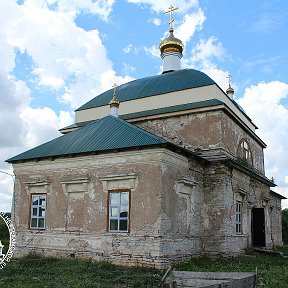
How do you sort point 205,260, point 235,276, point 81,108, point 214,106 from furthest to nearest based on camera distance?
1. point 81,108
2. point 214,106
3. point 205,260
4. point 235,276

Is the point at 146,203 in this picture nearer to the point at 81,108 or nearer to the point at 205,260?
the point at 205,260

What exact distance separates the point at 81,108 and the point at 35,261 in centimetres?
967

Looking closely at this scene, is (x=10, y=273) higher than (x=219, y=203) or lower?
lower

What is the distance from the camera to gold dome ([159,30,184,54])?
73.3 ft

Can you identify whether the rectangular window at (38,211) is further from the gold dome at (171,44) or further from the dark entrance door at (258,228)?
the gold dome at (171,44)

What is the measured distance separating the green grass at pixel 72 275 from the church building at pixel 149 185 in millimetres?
834

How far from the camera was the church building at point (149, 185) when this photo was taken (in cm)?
1259

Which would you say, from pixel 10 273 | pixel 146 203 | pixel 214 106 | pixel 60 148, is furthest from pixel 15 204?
pixel 214 106

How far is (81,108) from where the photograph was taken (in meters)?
20.8

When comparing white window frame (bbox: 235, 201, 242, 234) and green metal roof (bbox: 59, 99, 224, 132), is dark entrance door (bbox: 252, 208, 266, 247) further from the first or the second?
green metal roof (bbox: 59, 99, 224, 132)

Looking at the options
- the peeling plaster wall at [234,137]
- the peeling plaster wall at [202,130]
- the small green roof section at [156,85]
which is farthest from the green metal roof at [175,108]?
the small green roof section at [156,85]

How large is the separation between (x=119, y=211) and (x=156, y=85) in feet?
25.8

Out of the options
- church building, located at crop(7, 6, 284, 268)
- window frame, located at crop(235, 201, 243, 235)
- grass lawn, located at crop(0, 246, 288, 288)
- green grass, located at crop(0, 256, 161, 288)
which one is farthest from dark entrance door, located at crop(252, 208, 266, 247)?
green grass, located at crop(0, 256, 161, 288)

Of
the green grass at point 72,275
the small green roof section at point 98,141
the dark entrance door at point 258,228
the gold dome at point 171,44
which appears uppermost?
the gold dome at point 171,44
